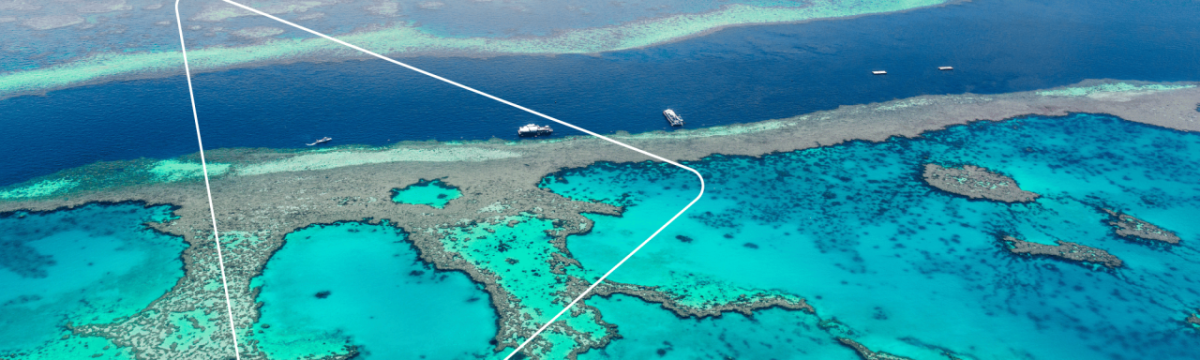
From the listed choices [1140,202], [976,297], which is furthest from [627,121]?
[1140,202]

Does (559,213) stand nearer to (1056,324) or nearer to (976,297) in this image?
(976,297)

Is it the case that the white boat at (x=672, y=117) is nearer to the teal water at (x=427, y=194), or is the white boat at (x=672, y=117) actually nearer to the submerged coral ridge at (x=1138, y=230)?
the teal water at (x=427, y=194)

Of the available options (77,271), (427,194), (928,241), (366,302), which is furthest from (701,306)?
(77,271)

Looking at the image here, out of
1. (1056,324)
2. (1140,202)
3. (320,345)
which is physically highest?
(1140,202)

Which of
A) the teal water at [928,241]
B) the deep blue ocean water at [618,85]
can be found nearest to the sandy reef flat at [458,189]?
the teal water at [928,241]
